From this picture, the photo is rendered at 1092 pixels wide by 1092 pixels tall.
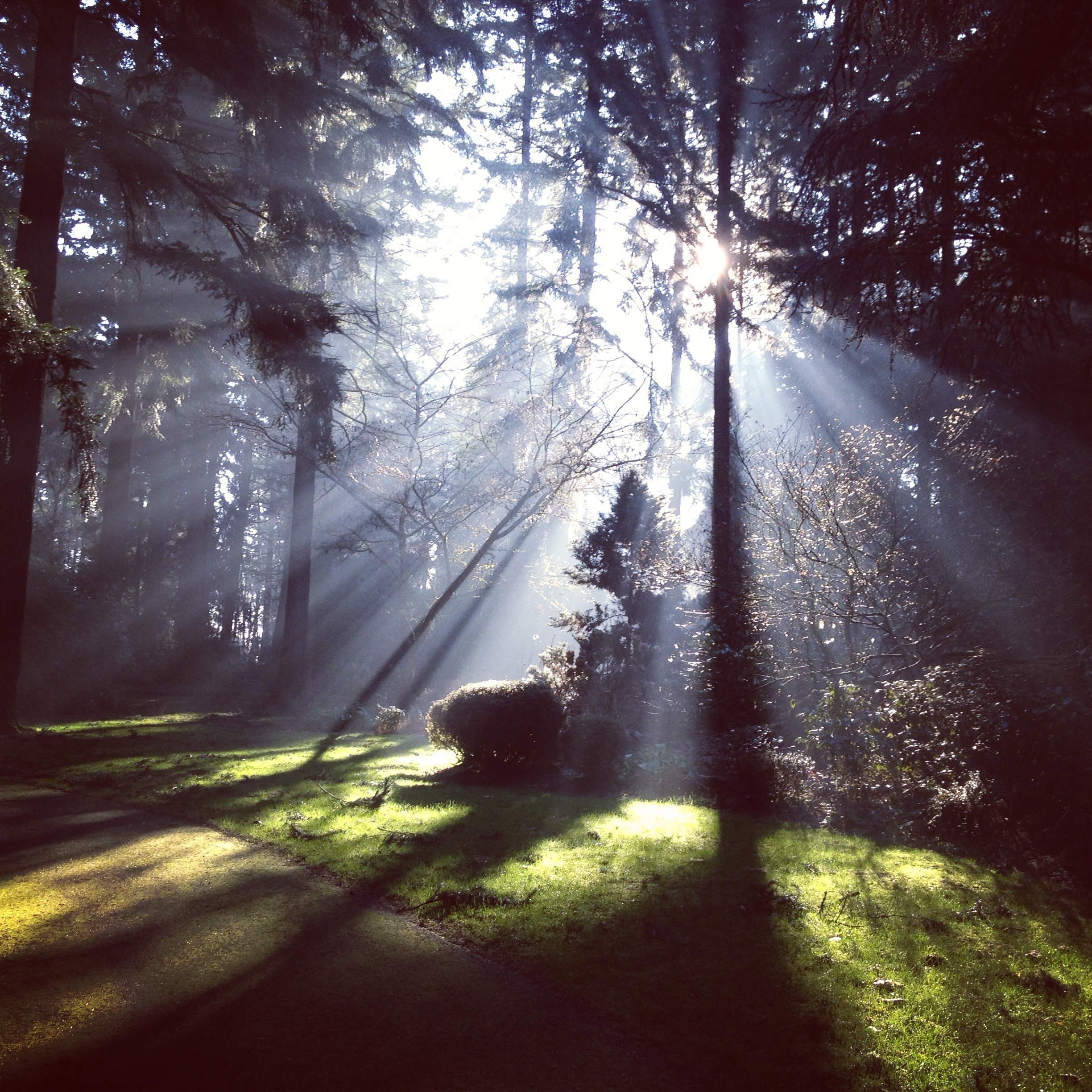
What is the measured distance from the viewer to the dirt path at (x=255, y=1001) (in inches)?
109

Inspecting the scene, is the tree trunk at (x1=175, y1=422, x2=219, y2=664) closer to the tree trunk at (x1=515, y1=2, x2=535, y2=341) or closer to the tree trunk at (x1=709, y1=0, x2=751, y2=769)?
the tree trunk at (x1=515, y1=2, x2=535, y2=341)

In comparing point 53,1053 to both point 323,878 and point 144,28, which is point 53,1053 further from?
point 144,28

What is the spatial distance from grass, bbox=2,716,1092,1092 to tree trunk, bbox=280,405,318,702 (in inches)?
340

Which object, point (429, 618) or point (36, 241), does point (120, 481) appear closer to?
point (429, 618)

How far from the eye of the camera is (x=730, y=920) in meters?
4.36

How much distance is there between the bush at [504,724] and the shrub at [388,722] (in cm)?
476

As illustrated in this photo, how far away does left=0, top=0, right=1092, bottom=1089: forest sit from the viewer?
555 cm

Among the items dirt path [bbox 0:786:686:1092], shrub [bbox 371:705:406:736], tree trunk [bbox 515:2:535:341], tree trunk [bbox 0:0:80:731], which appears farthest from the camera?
tree trunk [bbox 515:2:535:341]

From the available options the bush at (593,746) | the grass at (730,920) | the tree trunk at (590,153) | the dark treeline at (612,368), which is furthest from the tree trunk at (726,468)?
the grass at (730,920)

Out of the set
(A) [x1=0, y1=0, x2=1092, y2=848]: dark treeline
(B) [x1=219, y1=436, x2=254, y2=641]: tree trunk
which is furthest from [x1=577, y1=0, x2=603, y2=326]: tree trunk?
(B) [x1=219, y1=436, x2=254, y2=641]: tree trunk

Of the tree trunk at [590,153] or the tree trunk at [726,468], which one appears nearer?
the tree trunk at [726,468]

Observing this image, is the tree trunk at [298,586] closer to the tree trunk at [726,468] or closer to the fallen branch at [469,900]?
the tree trunk at [726,468]

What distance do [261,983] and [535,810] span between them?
3.89m

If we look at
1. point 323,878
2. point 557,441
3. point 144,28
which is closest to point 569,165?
point 557,441
